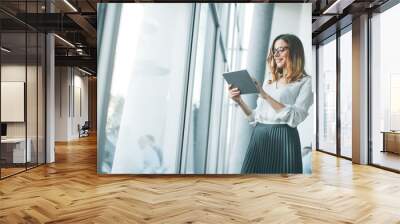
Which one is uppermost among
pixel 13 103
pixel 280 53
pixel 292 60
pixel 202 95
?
pixel 280 53

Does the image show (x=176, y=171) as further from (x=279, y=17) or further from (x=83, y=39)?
(x=83, y=39)

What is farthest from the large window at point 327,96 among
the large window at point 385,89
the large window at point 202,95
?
the large window at point 202,95

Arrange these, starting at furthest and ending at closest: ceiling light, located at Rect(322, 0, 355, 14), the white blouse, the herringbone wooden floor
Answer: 1. ceiling light, located at Rect(322, 0, 355, 14)
2. the white blouse
3. the herringbone wooden floor

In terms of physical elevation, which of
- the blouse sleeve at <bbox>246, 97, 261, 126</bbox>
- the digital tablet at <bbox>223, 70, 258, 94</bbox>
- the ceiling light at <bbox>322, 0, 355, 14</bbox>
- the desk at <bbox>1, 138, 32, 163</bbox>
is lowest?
the desk at <bbox>1, 138, 32, 163</bbox>

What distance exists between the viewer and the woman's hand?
247 inches

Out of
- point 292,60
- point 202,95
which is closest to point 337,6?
point 292,60

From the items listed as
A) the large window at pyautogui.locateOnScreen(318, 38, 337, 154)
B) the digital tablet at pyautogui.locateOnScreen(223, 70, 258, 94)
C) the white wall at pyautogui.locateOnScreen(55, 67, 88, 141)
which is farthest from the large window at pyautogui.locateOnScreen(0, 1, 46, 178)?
the white wall at pyautogui.locateOnScreen(55, 67, 88, 141)

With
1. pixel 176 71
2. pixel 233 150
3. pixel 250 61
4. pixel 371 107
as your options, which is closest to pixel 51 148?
pixel 176 71

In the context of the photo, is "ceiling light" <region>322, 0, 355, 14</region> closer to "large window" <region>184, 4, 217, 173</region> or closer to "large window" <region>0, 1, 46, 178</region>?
"large window" <region>184, 4, 217, 173</region>

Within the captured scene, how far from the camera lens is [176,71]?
6.26 metres

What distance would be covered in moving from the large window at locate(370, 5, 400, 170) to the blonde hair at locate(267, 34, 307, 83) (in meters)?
2.16

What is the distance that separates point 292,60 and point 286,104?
757mm

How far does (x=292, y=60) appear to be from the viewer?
6250 mm

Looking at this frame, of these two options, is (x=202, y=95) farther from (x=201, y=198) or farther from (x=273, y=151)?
(x=201, y=198)
